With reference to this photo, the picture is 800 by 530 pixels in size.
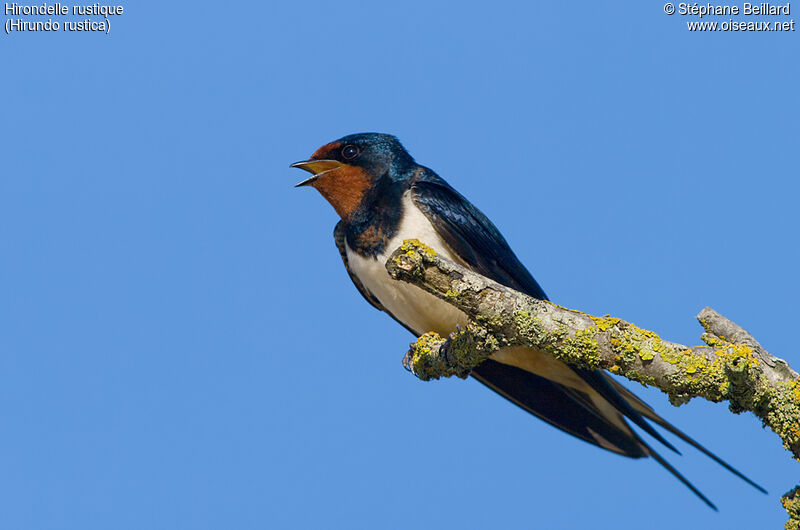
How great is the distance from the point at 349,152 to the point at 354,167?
0.17 meters

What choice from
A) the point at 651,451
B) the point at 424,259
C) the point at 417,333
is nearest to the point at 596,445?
the point at 651,451

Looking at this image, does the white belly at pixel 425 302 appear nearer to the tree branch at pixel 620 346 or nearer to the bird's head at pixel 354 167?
the bird's head at pixel 354 167

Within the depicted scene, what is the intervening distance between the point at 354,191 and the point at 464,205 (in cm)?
63

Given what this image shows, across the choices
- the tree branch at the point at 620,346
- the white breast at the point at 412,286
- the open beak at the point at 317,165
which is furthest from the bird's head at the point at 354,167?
the tree branch at the point at 620,346

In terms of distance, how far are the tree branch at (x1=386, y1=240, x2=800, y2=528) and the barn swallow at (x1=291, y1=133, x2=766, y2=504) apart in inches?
52.3

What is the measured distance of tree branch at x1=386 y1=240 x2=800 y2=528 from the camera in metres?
3.25

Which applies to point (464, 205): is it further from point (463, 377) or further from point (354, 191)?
point (463, 377)

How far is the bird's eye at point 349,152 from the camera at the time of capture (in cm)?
566

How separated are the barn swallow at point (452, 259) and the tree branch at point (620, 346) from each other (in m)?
1.33

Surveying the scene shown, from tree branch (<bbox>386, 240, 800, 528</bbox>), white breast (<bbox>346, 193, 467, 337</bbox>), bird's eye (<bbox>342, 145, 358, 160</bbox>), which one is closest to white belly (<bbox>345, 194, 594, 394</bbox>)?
white breast (<bbox>346, 193, 467, 337</bbox>)

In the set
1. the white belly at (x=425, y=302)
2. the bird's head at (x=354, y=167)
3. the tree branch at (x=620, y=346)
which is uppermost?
the bird's head at (x=354, y=167)

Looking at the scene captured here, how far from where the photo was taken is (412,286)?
4.96m

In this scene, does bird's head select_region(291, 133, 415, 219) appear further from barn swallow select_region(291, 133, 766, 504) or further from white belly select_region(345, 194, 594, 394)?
white belly select_region(345, 194, 594, 394)

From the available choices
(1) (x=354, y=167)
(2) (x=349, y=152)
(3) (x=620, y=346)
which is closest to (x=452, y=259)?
(1) (x=354, y=167)
